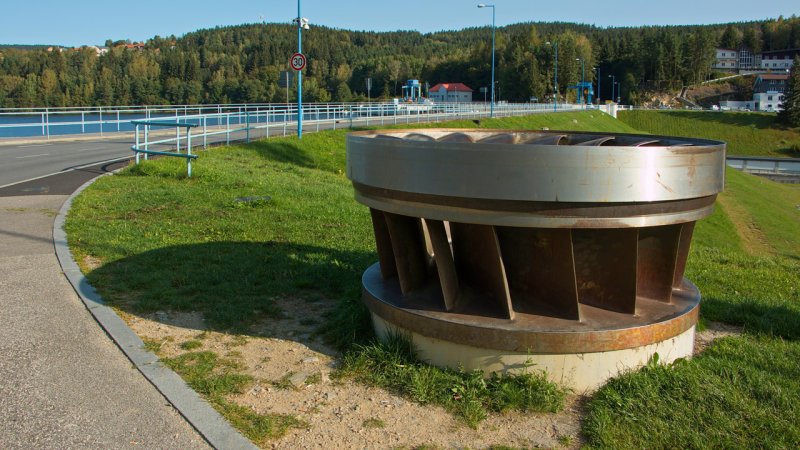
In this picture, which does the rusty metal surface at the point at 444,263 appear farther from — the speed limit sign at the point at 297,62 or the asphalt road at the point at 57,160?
the speed limit sign at the point at 297,62

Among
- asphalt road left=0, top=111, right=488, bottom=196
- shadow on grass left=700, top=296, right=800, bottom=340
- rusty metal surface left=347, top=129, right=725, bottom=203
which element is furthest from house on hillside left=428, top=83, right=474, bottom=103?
rusty metal surface left=347, top=129, right=725, bottom=203

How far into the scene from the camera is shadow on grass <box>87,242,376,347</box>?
18.5ft

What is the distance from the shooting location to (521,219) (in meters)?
4.22

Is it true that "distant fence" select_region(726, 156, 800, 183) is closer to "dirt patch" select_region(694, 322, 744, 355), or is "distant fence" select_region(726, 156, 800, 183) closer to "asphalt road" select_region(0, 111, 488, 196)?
"asphalt road" select_region(0, 111, 488, 196)

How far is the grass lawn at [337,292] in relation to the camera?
394 cm

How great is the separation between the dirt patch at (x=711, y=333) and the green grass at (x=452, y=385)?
1.55 metres

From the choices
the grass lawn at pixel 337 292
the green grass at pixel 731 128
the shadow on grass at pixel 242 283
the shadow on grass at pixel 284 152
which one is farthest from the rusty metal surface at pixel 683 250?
the green grass at pixel 731 128

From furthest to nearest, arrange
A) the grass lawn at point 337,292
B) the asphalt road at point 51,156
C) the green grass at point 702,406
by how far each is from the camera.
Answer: the asphalt road at point 51,156
the grass lawn at point 337,292
the green grass at point 702,406

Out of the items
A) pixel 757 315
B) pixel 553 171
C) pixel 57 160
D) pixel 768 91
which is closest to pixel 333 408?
pixel 553 171

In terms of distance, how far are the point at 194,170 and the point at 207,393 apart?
428 inches

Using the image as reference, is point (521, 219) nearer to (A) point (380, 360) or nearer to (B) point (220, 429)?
(A) point (380, 360)

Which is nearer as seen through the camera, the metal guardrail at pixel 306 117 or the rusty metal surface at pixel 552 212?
the rusty metal surface at pixel 552 212

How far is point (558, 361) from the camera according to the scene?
4.33m

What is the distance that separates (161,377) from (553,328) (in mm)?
2386
